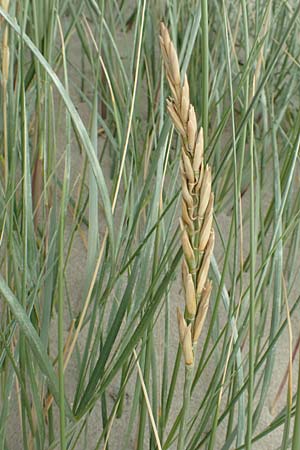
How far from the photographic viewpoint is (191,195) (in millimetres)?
447

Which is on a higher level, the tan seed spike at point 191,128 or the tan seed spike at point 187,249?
the tan seed spike at point 191,128

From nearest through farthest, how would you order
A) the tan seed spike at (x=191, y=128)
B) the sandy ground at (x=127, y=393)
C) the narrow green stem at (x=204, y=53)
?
the tan seed spike at (x=191, y=128)
the narrow green stem at (x=204, y=53)
the sandy ground at (x=127, y=393)

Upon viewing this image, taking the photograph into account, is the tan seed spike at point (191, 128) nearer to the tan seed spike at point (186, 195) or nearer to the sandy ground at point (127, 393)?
the tan seed spike at point (186, 195)

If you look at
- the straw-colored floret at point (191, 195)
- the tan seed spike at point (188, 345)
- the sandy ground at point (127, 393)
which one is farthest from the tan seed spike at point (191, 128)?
the sandy ground at point (127, 393)

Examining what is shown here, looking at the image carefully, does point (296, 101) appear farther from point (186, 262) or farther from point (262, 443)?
point (186, 262)

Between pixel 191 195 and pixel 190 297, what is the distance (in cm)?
6

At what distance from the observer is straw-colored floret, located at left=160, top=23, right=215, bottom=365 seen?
0.43 metres

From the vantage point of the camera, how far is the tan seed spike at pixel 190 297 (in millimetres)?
472

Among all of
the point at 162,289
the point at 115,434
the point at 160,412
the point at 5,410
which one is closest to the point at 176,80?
the point at 162,289

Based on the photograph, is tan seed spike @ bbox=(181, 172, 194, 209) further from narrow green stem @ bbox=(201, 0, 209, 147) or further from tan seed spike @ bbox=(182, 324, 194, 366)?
narrow green stem @ bbox=(201, 0, 209, 147)

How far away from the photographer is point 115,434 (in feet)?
3.53

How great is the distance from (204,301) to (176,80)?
5.1 inches

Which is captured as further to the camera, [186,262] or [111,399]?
[111,399]

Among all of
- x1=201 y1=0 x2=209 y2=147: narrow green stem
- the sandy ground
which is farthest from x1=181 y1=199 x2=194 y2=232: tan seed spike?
the sandy ground
